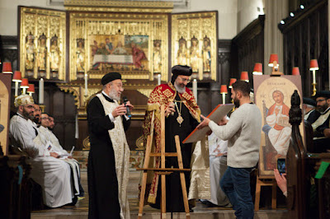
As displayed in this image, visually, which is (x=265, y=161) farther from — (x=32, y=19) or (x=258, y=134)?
(x=32, y=19)

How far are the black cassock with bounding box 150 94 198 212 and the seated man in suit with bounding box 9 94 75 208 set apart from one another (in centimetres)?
148

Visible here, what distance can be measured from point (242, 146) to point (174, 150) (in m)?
1.14

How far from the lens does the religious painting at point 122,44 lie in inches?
539

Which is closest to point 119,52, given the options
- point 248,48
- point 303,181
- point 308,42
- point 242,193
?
point 248,48

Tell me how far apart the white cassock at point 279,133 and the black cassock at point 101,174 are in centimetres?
211

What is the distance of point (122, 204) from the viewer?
5.10 m

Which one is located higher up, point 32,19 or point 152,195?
point 32,19

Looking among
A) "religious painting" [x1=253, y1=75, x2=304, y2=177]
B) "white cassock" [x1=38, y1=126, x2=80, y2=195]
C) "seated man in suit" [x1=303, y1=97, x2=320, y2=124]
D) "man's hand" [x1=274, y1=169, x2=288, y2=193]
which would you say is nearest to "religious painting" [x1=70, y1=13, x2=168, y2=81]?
"white cassock" [x1=38, y1=126, x2=80, y2=195]

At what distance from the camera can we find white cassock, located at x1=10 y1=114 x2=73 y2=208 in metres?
6.27

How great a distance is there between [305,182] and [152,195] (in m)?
1.80

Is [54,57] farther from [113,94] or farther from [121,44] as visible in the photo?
[113,94]

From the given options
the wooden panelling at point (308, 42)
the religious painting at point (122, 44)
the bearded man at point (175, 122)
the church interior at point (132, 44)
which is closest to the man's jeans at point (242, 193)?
the bearded man at point (175, 122)

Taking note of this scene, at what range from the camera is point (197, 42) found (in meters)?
13.8

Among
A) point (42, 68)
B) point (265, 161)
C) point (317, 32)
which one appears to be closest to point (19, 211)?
point (265, 161)
